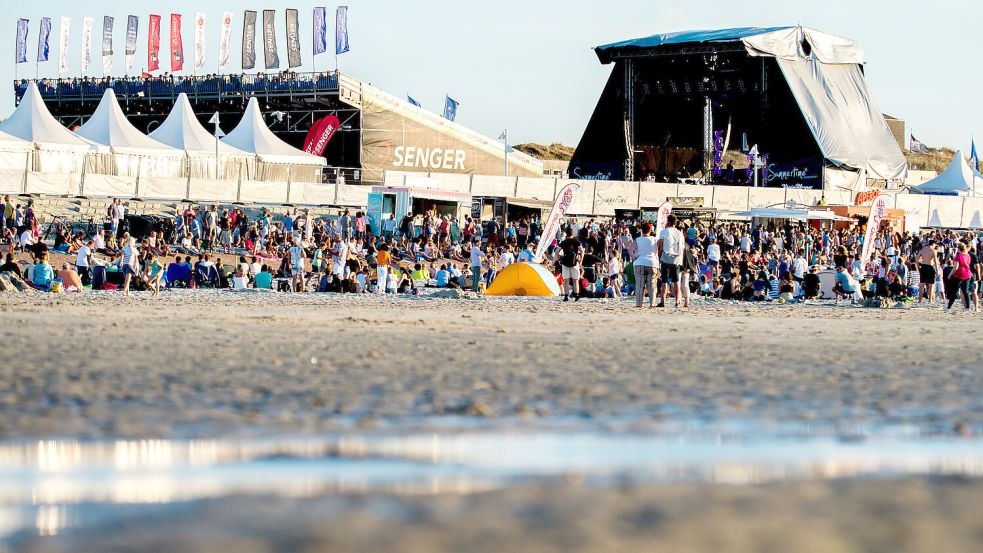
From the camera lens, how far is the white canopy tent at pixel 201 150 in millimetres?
37594

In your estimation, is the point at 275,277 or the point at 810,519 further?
the point at 275,277

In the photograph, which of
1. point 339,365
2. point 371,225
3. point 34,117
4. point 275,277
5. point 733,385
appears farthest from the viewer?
point 34,117

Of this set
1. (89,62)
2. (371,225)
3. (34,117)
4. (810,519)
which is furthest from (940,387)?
(89,62)

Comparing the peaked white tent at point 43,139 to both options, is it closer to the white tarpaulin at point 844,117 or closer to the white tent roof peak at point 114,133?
the white tent roof peak at point 114,133

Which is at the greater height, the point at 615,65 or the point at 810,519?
the point at 615,65

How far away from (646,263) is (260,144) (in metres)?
28.7

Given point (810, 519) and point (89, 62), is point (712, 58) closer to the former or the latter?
point (89, 62)

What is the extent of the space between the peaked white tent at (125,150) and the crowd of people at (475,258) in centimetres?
460

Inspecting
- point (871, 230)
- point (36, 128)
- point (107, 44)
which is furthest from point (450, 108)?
point (871, 230)

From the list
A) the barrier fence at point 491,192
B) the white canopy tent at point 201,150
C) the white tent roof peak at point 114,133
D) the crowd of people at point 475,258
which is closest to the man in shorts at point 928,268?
the crowd of people at point 475,258

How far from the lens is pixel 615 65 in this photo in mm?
56406

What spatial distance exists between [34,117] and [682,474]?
36084 mm

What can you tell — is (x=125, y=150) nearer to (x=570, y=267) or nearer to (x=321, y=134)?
(x=321, y=134)

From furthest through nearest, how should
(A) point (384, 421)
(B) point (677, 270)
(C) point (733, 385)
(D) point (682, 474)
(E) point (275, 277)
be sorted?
(E) point (275, 277)
(B) point (677, 270)
(C) point (733, 385)
(A) point (384, 421)
(D) point (682, 474)
